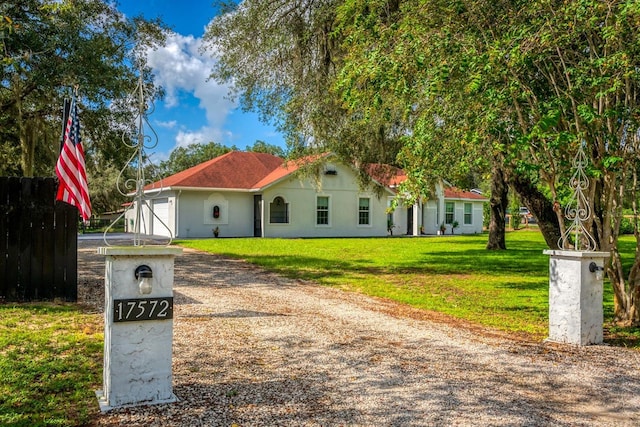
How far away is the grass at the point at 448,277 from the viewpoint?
7.51 meters

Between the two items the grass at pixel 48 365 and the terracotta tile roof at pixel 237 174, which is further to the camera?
the terracotta tile roof at pixel 237 174

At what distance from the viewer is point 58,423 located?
131 inches

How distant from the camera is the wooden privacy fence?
7074mm

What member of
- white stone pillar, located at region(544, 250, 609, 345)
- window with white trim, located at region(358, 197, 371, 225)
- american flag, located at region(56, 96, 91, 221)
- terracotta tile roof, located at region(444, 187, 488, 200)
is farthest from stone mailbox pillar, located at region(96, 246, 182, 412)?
terracotta tile roof, located at region(444, 187, 488, 200)

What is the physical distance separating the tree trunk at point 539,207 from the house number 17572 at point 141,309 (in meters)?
9.00

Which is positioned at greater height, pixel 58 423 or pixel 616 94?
pixel 616 94

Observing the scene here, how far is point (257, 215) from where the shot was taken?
26344mm

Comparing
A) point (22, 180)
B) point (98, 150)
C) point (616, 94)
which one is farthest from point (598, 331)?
point (98, 150)

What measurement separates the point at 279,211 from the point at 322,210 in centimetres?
255

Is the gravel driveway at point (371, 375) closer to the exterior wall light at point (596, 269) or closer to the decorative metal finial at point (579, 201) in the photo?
the exterior wall light at point (596, 269)

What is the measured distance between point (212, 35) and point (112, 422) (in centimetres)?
1153

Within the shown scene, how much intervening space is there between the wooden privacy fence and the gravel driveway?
747 millimetres

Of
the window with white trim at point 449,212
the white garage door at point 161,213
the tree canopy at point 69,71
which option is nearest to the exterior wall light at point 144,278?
the tree canopy at point 69,71

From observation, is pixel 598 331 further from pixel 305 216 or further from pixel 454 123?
pixel 305 216
